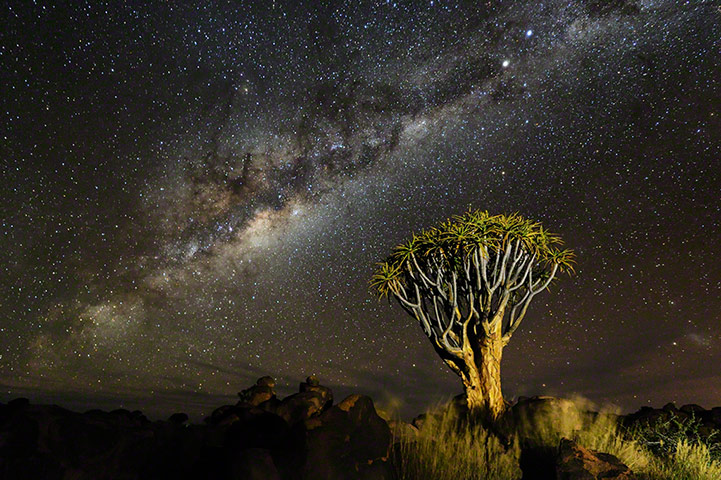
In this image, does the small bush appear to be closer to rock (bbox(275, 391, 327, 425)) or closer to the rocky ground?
the rocky ground

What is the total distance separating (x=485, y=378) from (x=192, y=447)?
9.01 metres

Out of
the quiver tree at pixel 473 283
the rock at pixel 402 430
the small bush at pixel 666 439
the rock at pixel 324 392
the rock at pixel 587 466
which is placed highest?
the quiver tree at pixel 473 283

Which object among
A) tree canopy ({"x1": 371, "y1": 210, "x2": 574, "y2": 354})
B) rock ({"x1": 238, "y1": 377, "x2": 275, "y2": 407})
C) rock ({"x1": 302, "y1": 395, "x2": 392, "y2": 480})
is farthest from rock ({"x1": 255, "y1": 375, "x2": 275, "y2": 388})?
Result: rock ({"x1": 302, "y1": 395, "x2": 392, "y2": 480})

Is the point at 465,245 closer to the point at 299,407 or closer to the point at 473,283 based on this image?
the point at 473,283

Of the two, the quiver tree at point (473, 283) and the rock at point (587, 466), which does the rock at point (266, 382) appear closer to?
the quiver tree at point (473, 283)

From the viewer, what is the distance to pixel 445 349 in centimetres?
1250

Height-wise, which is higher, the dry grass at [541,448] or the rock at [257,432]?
the rock at [257,432]

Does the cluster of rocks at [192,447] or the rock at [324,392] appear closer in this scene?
the cluster of rocks at [192,447]

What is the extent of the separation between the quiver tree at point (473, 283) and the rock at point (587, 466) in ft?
19.1

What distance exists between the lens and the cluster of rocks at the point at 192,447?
153 inches

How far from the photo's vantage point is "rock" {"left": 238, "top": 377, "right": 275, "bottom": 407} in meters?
11.3

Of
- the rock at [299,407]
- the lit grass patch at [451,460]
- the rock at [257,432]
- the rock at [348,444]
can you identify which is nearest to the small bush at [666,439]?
the lit grass patch at [451,460]

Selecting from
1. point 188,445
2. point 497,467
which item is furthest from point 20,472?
point 497,467

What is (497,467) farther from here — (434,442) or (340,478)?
(340,478)
